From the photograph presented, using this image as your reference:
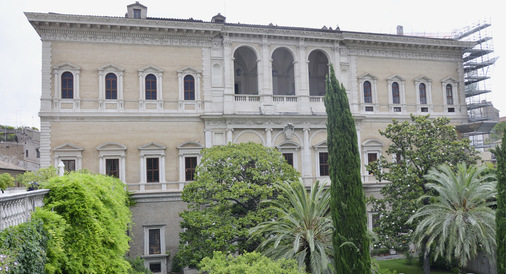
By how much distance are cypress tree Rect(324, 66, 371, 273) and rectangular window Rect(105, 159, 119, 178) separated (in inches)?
624

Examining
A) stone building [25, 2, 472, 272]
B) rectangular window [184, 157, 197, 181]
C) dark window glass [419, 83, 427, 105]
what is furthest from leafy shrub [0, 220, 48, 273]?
dark window glass [419, 83, 427, 105]

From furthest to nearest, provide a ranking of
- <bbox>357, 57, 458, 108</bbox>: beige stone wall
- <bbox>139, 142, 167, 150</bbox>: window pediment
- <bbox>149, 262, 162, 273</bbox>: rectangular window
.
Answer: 1. <bbox>357, 57, 458, 108</bbox>: beige stone wall
2. <bbox>139, 142, 167, 150</bbox>: window pediment
3. <bbox>149, 262, 162, 273</bbox>: rectangular window

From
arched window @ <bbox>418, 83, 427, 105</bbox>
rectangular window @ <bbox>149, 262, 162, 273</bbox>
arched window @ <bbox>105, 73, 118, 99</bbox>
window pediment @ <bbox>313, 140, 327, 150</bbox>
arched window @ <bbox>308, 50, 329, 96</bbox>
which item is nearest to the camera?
rectangular window @ <bbox>149, 262, 162, 273</bbox>

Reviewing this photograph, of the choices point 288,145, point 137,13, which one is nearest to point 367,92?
point 288,145

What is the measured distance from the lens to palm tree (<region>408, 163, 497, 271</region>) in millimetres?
19250

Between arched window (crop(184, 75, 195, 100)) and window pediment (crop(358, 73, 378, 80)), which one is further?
window pediment (crop(358, 73, 378, 80))

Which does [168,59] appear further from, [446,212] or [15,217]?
[15,217]

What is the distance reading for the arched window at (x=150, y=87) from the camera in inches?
1135

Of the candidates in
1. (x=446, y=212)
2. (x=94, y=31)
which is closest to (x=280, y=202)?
(x=446, y=212)

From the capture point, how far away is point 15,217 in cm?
854

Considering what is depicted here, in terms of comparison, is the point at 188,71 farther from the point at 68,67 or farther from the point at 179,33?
the point at 68,67

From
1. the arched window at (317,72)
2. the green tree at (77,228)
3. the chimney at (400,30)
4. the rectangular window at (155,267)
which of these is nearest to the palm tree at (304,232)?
the green tree at (77,228)

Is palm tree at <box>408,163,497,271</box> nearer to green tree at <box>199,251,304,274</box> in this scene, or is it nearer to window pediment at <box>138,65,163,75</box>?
green tree at <box>199,251,304,274</box>

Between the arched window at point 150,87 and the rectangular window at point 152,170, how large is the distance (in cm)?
436
